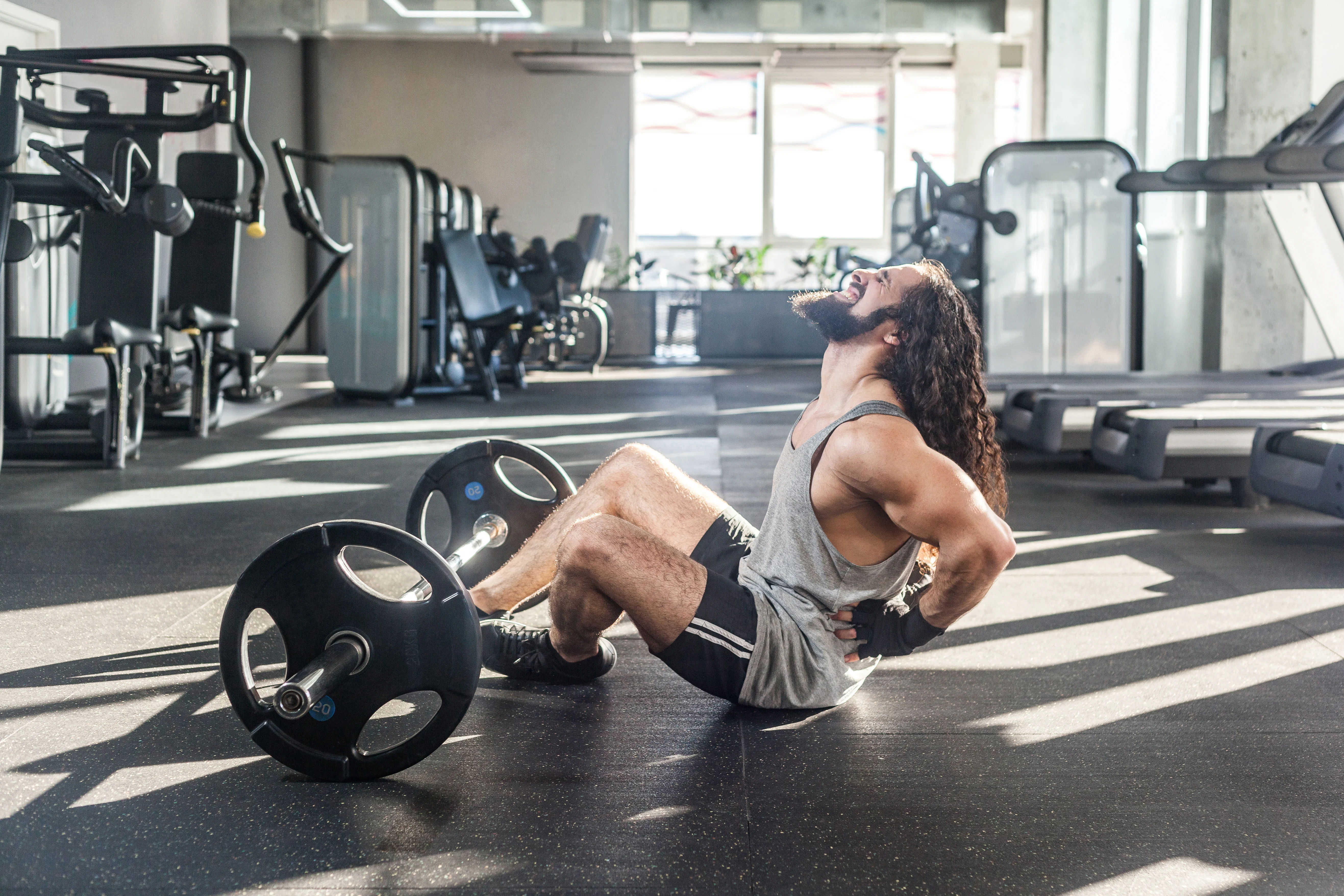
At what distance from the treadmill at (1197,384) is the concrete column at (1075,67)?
595cm

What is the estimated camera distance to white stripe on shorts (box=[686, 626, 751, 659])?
2020mm

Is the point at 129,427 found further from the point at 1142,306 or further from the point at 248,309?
the point at 248,309

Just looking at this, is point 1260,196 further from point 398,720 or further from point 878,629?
point 398,720

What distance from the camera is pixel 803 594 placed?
6.82 feet

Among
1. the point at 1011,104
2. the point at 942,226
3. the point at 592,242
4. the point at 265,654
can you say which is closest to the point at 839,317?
the point at 265,654

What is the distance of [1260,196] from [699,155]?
8720mm

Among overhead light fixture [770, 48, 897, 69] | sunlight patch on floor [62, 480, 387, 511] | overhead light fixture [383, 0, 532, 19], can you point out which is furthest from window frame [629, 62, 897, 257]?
sunlight patch on floor [62, 480, 387, 511]

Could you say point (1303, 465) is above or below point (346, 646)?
above

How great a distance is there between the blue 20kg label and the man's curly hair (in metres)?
1.03

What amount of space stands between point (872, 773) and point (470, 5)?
1168 centimetres

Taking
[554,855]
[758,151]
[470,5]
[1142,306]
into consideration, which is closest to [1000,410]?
[1142,306]

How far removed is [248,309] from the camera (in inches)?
544

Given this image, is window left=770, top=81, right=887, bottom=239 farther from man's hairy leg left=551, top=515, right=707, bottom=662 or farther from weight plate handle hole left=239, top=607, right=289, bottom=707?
man's hairy leg left=551, top=515, right=707, bottom=662

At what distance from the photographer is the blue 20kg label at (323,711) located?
1.79 metres
